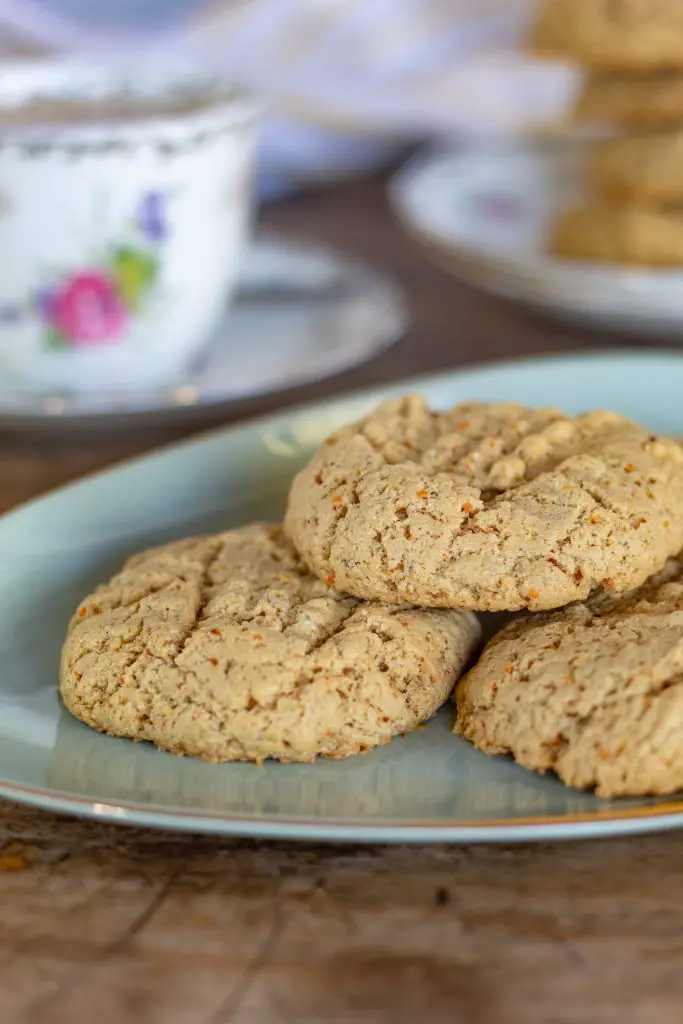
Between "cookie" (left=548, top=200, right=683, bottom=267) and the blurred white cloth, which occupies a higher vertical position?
the blurred white cloth

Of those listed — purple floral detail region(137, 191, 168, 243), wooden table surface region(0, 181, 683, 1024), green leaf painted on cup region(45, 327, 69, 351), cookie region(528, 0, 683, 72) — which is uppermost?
cookie region(528, 0, 683, 72)

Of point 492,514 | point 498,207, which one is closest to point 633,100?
point 498,207

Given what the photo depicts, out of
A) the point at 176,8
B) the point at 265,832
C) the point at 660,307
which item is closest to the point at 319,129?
the point at 176,8

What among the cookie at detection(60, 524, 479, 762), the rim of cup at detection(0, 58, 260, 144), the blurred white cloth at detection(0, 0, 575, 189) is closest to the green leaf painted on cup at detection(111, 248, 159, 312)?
the rim of cup at detection(0, 58, 260, 144)

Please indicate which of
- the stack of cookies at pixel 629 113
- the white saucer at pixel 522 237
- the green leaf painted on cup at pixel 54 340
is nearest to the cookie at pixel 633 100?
the stack of cookies at pixel 629 113

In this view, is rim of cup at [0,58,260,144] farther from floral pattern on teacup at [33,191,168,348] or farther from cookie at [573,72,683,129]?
cookie at [573,72,683,129]

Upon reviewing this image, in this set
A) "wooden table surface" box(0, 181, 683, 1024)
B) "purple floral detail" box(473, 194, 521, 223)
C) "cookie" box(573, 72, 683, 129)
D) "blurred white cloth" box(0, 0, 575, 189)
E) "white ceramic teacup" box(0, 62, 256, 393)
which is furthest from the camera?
"blurred white cloth" box(0, 0, 575, 189)

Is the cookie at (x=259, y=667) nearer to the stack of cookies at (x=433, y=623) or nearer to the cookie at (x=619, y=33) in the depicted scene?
the stack of cookies at (x=433, y=623)
